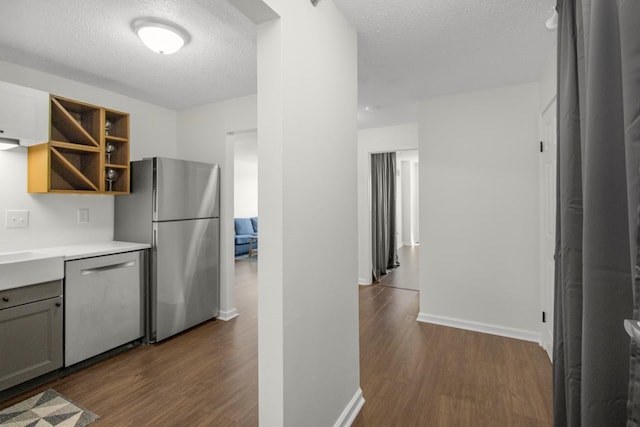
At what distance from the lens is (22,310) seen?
2.19 m

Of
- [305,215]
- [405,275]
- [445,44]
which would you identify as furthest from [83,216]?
[405,275]

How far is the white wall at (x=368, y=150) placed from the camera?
4.46m

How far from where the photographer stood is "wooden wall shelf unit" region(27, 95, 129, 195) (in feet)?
8.59

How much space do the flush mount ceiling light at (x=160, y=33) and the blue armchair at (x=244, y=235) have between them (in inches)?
220

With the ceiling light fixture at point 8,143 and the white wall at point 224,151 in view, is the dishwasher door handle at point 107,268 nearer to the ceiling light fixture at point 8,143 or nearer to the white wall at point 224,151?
the white wall at point 224,151

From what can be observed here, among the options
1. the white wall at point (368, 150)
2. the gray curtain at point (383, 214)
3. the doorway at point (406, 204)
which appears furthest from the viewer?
→ the doorway at point (406, 204)

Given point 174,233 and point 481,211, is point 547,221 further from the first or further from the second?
point 174,233

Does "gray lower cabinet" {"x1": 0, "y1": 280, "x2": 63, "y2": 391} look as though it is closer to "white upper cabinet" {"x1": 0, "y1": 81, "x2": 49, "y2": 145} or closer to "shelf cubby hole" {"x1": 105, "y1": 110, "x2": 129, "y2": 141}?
"white upper cabinet" {"x1": 0, "y1": 81, "x2": 49, "y2": 145}

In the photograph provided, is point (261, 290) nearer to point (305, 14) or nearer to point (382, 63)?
point (305, 14)

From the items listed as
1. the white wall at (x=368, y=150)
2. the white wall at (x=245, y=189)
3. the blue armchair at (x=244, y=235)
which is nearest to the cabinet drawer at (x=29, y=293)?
the white wall at (x=368, y=150)

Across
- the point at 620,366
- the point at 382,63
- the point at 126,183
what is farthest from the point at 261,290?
the point at 126,183

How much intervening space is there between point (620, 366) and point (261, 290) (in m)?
1.18

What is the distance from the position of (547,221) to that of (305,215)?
2.37 meters

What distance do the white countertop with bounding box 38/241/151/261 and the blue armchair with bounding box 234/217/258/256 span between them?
4305mm
